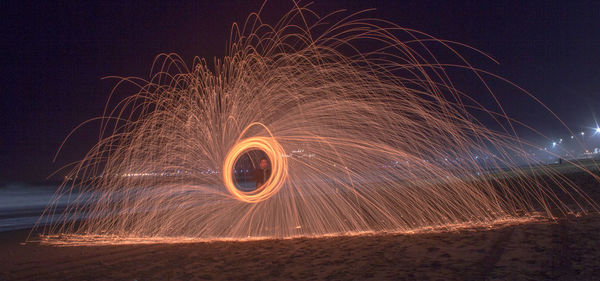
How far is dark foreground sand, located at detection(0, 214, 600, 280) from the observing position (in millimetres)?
4984

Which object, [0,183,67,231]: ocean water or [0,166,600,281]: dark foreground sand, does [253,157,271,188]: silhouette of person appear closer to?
[0,166,600,281]: dark foreground sand

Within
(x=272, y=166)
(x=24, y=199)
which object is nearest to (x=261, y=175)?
(x=272, y=166)

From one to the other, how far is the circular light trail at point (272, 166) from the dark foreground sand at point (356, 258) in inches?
80.4

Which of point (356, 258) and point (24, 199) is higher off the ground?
point (24, 199)

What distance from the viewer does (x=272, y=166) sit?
387 inches

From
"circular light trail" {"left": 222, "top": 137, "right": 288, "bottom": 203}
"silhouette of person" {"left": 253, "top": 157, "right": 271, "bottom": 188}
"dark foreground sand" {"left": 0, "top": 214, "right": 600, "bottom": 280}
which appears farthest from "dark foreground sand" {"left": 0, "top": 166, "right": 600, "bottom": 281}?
"silhouette of person" {"left": 253, "top": 157, "right": 271, "bottom": 188}

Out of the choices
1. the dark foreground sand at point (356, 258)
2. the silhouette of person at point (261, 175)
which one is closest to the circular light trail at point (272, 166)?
the silhouette of person at point (261, 175)

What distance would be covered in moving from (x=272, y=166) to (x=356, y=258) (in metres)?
4.25

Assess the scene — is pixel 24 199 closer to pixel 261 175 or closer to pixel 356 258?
pixel 261 175

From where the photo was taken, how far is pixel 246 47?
10508 millimetres

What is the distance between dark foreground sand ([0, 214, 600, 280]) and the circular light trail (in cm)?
204

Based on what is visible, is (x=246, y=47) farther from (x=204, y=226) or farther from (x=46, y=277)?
(x=46, y=277)

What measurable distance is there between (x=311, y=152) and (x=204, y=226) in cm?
341

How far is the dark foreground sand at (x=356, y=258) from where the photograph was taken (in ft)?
16.4
